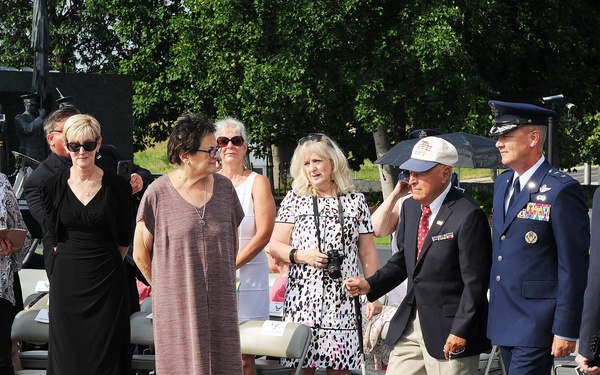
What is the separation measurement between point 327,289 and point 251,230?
64 cm

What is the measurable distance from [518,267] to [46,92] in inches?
Answer: 549

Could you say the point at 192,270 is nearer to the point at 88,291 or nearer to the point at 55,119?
the point at 88,291

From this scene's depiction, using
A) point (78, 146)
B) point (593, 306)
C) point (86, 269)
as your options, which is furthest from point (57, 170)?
point (593, 306)

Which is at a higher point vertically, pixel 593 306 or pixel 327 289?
pixel 593 306

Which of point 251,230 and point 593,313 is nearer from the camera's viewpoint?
point 593,313

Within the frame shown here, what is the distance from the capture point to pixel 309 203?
19.8 feet

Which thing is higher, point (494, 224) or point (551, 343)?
point (494, 224)

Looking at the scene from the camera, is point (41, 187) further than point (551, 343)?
Yes

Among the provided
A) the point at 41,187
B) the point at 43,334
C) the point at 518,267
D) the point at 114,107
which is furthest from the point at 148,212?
the point at 114,107

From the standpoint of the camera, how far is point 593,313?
13.4 feet

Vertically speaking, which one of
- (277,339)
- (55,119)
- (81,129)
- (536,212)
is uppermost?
(55,119)

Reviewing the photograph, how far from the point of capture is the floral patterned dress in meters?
5.91

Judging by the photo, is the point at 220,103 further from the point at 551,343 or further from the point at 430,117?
the point at 551,343

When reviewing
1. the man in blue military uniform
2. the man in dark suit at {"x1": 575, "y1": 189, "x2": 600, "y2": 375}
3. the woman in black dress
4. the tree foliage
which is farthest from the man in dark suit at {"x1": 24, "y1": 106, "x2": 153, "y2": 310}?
the tree foliage
